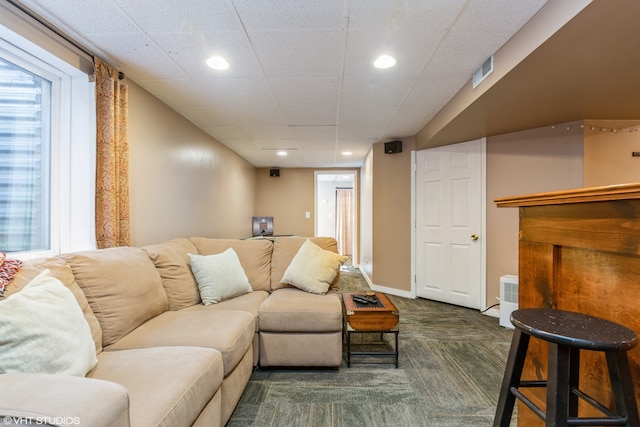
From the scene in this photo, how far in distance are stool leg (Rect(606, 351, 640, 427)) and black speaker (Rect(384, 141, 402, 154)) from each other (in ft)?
11.2

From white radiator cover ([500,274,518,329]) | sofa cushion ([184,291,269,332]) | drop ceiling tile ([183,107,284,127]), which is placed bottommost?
white radiator cover ([500,274,518,329])

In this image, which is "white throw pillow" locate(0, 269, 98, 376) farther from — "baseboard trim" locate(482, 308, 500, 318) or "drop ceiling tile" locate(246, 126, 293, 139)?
"baseboard trim" locate(482, 308, 500, 318)

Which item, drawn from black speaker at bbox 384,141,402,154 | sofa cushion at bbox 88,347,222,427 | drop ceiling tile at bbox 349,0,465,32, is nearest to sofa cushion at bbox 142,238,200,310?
sofa cushion at bbox 88,347,222,427

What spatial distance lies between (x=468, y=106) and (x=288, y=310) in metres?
2.23

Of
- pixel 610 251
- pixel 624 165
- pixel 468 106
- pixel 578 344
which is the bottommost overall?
pixel 578 344

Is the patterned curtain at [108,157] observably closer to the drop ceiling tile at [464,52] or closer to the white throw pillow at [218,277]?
the white throw pillow at [218,277]

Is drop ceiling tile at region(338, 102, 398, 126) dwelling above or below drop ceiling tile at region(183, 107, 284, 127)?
above

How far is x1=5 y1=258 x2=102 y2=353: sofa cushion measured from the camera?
120 cm

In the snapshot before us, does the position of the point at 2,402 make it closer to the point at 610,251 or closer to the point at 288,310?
the point at 288,310

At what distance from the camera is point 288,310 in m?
2.02

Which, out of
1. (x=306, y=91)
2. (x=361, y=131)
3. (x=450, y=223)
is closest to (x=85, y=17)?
(x=306, y=91)

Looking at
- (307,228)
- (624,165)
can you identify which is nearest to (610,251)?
(624,165)

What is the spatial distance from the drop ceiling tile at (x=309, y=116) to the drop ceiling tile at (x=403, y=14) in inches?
49.7

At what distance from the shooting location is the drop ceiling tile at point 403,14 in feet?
4.81
